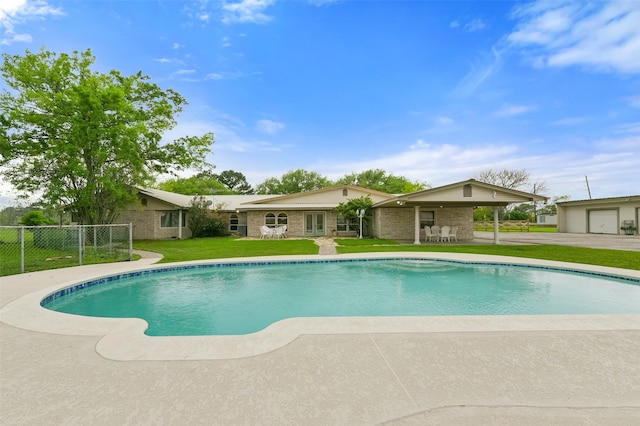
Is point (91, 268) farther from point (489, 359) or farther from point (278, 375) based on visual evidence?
point (489, 359)

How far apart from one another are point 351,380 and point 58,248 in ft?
56.4

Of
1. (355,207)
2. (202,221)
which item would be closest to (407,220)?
(355,207)

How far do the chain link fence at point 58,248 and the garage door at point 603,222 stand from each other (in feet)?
114

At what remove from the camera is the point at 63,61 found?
16156 millimetres

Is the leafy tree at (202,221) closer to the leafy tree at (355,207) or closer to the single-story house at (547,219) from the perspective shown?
the leafy tree at (355,207)

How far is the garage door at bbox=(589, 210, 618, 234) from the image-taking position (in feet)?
81.6

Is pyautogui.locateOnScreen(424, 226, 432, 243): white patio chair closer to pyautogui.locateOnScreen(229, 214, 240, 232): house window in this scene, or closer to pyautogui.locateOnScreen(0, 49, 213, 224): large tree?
pyautogui.locateOnScreen(229, 214, 240, 232): house window

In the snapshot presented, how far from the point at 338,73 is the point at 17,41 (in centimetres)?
1770

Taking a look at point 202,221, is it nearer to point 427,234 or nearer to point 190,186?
point 427,234

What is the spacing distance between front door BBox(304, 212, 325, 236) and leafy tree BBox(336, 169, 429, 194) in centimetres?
2703

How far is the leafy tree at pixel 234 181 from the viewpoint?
59891 mm

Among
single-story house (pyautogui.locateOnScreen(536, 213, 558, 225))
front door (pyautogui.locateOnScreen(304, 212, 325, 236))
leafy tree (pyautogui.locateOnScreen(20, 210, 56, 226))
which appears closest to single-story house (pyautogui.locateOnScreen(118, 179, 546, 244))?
front door (pyautogui.locateOnScreen(304, 212, 325, 236))

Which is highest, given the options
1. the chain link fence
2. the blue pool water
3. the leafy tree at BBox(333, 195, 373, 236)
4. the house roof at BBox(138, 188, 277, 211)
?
the house roof at BBox(138, 188, 277, 211)

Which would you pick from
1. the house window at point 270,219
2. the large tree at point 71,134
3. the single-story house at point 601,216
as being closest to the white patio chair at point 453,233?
the house window at point 270,219
